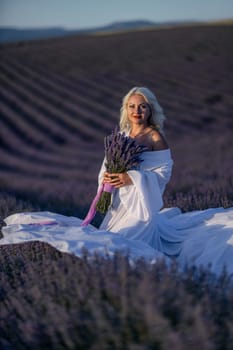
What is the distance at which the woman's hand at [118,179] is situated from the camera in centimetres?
475

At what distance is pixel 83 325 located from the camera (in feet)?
7.77

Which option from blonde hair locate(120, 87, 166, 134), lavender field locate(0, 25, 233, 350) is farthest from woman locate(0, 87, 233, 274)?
lavender field locate(0, 25, 233, 350)

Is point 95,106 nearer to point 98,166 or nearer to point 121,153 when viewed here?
point 98,166

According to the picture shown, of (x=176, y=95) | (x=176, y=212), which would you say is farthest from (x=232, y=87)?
(x=176, y=212)

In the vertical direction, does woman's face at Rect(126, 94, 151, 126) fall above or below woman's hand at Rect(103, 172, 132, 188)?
above

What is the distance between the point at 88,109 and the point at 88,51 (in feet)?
39.5

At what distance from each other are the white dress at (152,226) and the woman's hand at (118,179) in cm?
5

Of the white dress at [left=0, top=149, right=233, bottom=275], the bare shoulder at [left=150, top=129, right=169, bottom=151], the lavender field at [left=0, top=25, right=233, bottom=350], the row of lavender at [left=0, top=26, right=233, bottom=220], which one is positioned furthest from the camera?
the row of lavender at [left=0, top=26, right=233, bottom=220]

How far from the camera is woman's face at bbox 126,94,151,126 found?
5.07m

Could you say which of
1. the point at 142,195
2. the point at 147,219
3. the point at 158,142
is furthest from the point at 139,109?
the point at 147,219

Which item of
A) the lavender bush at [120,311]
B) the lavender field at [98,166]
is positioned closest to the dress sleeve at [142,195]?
the lavender field at [98,166]

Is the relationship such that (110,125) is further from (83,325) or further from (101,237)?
(83,325)

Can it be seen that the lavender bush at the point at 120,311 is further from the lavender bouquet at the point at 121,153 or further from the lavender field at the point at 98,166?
the lavender bouquet at the point at 121,153

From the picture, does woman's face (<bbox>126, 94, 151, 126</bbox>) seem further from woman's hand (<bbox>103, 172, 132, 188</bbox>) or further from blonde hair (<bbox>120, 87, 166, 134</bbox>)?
woman's hand (<bbox>103, 172, 132, 188</bbox>)
